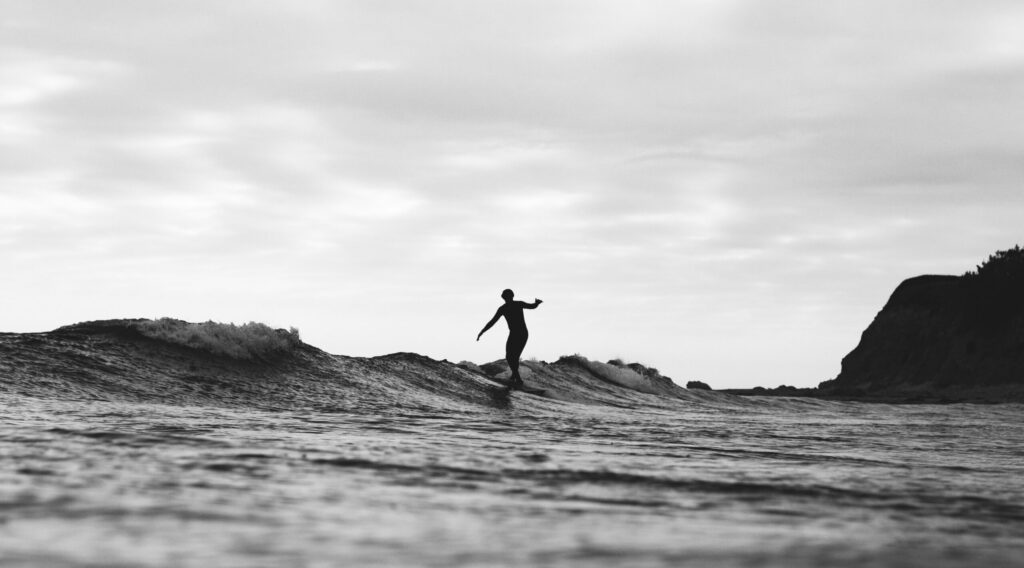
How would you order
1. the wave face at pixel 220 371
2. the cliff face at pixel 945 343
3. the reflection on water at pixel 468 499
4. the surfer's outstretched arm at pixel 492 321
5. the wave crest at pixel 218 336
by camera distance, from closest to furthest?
1. the reflection on water at pixel 468 499
2. the wave face at pixel 220 371
3. the wave crest at pixel 218 336
4. the surfer's outstretched arm at pixel 492 321
5. the cliff face at pixel 945 343

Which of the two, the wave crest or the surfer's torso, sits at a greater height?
the surfer's torso

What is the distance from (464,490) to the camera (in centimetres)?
490

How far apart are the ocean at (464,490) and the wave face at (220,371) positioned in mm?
357

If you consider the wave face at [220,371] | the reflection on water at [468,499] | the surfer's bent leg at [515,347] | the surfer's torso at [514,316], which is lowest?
the reflection on water at [468,499]

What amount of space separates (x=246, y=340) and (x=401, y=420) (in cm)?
593

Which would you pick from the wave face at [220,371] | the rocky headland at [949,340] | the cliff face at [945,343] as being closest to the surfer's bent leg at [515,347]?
the wave face at [220,371]

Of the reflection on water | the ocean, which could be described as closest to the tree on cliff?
the ocean

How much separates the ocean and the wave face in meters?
0.36

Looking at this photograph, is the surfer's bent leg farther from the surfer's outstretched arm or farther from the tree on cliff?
the tree on cliff

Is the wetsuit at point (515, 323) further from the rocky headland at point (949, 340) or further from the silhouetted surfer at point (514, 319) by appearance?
the rocky headland at point (949, 340)

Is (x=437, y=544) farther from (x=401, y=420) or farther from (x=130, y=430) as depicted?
(x=401, y=420)

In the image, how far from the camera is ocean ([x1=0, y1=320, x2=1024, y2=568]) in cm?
341

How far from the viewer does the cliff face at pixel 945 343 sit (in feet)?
148

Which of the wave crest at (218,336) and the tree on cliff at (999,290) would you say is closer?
the wave crest at (218,336)
